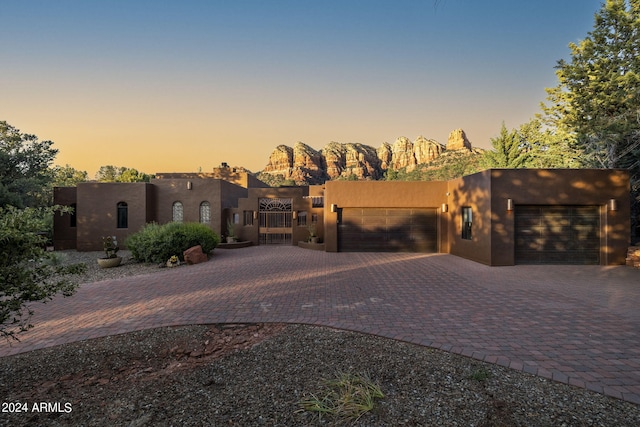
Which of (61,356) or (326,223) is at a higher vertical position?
(326,223)

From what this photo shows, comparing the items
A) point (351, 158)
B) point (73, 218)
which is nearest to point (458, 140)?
point (351, 158)

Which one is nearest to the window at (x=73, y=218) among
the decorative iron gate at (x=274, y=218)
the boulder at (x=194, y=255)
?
the decorative iron gate at (x=274, y=218)

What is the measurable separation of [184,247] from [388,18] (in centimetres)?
1020

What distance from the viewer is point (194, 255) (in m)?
11.0

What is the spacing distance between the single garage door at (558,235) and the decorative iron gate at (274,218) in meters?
11.8

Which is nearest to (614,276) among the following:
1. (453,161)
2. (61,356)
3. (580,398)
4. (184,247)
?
(580,398)

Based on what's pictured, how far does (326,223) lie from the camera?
14172 millimetres

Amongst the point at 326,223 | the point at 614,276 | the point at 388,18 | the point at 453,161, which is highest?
the point at 453,161

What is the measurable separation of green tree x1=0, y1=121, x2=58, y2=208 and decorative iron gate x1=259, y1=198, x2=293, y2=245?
1275 cm

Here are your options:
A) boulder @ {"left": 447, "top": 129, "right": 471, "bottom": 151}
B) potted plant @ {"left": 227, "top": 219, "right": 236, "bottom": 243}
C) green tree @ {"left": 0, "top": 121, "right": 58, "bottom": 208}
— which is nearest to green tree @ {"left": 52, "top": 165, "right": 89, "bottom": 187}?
green tree @ {"left": 0, "top": 121, "right": 58, "bottom": 208}

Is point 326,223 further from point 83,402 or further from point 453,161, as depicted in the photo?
point 453,161

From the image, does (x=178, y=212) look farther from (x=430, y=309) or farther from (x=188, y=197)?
(x=430, y=309)

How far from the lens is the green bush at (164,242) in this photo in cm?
1069

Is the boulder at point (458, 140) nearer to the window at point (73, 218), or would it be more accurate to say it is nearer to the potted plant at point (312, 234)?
the potted plant at point (312, 234)
